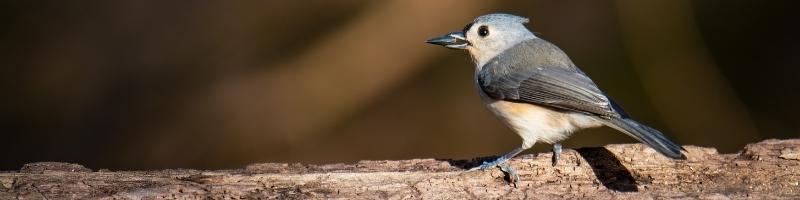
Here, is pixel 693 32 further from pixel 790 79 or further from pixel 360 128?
pixel 360 128

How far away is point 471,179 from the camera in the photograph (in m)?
4.09

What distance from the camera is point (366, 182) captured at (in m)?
4.00

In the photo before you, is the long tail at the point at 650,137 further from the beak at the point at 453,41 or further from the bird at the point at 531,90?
the beak at the point at 453,41

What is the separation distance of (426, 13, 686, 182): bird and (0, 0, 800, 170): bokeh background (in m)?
2.13

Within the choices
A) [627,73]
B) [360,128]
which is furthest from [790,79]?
[360,128]

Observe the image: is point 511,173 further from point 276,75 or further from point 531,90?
point 276,75

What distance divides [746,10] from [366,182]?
3700 mm

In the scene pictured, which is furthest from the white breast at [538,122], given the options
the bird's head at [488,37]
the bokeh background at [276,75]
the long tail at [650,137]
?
the bokeh background at [276,75]

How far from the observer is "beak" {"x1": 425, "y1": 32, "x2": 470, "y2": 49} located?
4.84 m

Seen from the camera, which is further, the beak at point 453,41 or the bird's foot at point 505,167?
the beak at point 453,41

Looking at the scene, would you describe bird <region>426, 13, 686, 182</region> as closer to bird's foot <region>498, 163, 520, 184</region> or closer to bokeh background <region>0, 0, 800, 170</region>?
bird's foot <region>498, 163, 520, 184</region>

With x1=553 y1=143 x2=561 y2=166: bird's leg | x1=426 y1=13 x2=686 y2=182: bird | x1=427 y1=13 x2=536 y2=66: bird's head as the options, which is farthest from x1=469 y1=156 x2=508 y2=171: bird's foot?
x1=427 y1=13 x2=536 y2=66: bird's head

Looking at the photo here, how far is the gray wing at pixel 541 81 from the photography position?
4.21m

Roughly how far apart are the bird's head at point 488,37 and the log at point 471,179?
78 cm
